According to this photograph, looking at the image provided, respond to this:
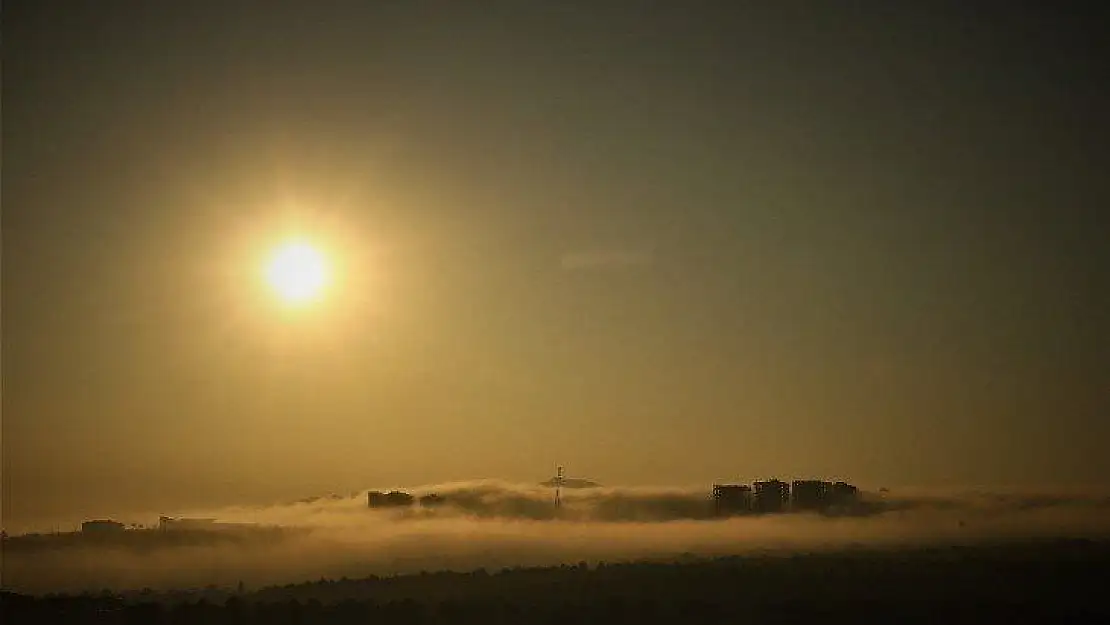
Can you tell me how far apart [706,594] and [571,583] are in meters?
15.1

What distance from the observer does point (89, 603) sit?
135375mm

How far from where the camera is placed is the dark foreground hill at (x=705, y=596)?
11669cm

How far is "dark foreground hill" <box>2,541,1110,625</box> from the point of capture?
4594 inches

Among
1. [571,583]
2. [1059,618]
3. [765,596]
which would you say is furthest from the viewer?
[571,583]

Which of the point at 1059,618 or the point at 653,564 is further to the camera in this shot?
the point at 653,564

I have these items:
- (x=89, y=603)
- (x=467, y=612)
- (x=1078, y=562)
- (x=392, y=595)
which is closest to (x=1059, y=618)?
(x=1078, y=562)

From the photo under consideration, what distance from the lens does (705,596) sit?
4801 inches

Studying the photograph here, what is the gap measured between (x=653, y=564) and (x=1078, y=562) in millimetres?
44852

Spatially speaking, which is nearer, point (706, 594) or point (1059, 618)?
point (1059, 618)

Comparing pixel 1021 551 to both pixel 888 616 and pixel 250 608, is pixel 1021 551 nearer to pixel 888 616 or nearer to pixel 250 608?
pixel 888 616

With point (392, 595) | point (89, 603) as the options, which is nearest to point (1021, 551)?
point (392, 595)

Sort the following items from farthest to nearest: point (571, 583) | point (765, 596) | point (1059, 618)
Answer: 1. point (571, 583)
2. point (765, 596)
3. point (1059, 618)

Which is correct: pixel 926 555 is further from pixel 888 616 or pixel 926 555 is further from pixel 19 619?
pixel 19 619

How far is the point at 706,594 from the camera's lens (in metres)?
123
